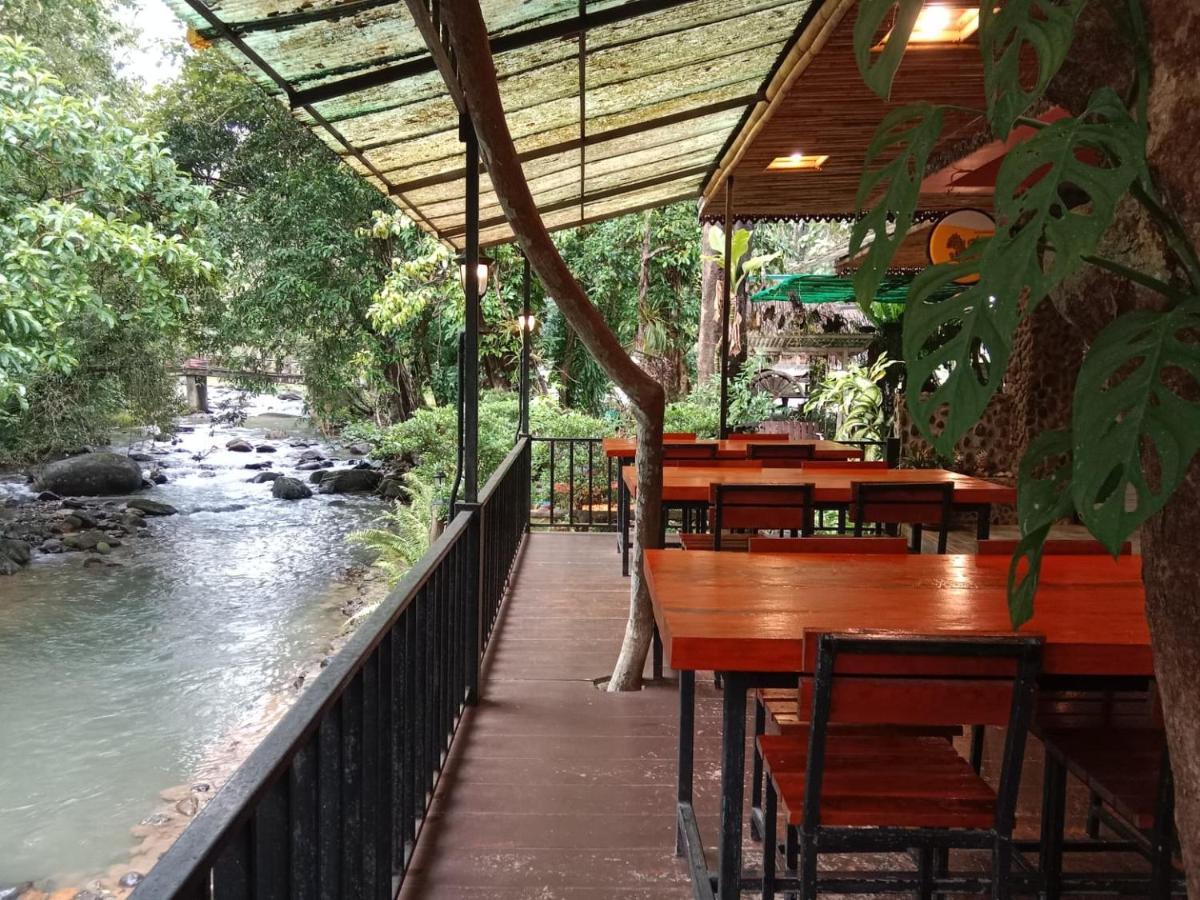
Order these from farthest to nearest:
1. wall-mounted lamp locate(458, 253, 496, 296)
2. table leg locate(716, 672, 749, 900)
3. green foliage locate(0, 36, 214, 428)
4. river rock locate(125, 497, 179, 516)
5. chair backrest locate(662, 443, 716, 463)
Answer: river rock locate(125, 497, 179, 516), green foliage locate(0, 36, 214, 428), chair backrest locate(662, 443, 716, 463), wall-mounted lamp locate(458, 253, 496, 296), table leg locate(716, 672, 749, 900)

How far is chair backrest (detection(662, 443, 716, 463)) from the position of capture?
5633mm

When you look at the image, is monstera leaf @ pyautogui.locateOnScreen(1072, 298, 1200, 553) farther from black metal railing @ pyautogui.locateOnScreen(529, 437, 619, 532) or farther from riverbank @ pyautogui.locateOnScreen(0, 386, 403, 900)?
black metal railing @ pyautogui.locateOnScreen(529, 437, 619, 532)

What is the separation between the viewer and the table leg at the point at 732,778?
188 centimetres

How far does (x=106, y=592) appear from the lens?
11.8 m

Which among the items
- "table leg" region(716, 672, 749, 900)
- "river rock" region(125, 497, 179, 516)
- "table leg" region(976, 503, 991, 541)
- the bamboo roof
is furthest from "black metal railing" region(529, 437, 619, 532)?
"river rock" region(125, 497, 179, 516)

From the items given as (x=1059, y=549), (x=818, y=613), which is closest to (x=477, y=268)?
(x=818, y=613)

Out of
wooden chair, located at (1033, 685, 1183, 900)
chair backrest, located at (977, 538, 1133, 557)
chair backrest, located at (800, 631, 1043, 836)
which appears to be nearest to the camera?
chair backrest, located at (800, 631, 1043, 836)

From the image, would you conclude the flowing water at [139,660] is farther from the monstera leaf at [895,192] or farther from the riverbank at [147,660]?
the monstera leaf at [895,192]

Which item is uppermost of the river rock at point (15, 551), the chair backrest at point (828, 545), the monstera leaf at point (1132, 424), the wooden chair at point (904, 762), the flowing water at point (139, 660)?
the monstera leaf at point (1132, 424)

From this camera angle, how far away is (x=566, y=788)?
2.89 m

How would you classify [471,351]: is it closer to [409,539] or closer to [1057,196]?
[1057,196]

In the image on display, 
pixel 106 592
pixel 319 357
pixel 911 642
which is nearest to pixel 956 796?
pixel 911 642

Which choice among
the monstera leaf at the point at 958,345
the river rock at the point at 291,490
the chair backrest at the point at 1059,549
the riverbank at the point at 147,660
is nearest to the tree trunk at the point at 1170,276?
the monstera leaf at the point at 958,345

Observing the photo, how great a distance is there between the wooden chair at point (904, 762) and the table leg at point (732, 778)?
0.09m
